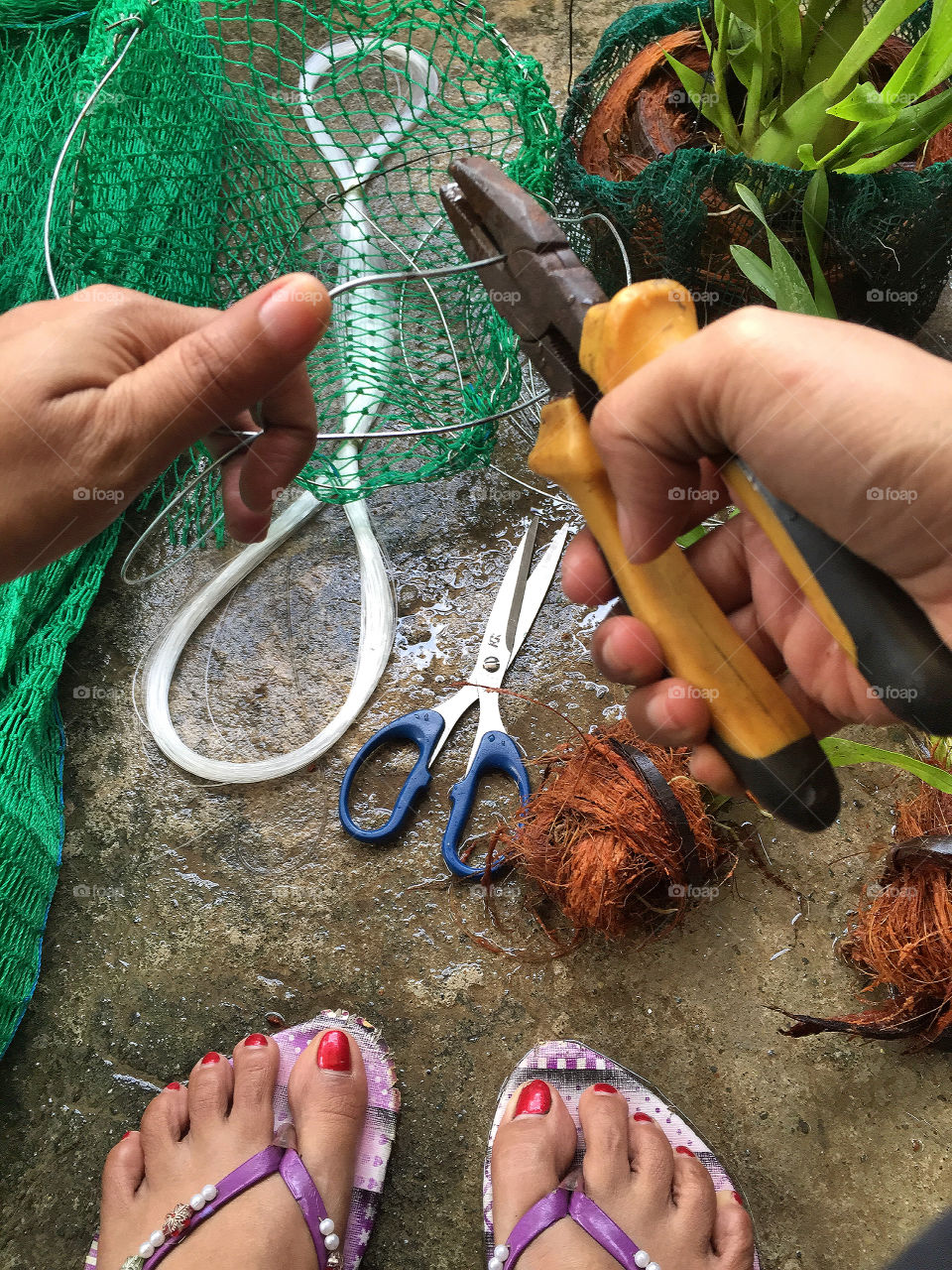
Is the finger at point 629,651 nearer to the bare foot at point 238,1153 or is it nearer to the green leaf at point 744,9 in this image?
the bare foot at point 238,1153

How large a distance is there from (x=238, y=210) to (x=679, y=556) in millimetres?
1311

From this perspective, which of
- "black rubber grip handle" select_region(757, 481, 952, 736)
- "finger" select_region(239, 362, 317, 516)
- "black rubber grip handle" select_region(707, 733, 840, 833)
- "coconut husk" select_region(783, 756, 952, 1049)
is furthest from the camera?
"coconut husk" select_region(783, 756, 952, 1049)

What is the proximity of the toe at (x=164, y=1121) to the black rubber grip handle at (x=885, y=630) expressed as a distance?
3.67 feet

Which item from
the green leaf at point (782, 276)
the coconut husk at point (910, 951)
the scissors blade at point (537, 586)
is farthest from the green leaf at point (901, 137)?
the coconut husk at point (910, 951)

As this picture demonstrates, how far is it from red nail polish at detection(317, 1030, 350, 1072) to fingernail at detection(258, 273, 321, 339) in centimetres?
97

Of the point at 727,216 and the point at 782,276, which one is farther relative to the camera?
the point at 727,216

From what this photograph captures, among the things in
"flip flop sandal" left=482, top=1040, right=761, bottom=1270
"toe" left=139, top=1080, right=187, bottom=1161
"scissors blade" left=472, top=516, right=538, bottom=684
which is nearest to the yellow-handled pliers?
"scissors blade" left=472, top=516, right=538, bottom=684

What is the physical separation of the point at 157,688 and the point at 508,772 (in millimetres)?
599

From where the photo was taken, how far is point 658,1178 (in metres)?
1.25

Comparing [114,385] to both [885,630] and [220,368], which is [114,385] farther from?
[885,630]

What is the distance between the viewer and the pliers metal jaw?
Answer: 2.88ft

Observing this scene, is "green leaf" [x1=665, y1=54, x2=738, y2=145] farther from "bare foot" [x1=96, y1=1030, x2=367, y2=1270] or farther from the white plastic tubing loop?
"bare foot" [x1=96, y1=1030, x2=367, y2=1270]

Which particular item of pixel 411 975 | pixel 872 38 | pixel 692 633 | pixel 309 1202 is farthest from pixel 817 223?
pixel 309 1202

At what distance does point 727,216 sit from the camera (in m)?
1.34
